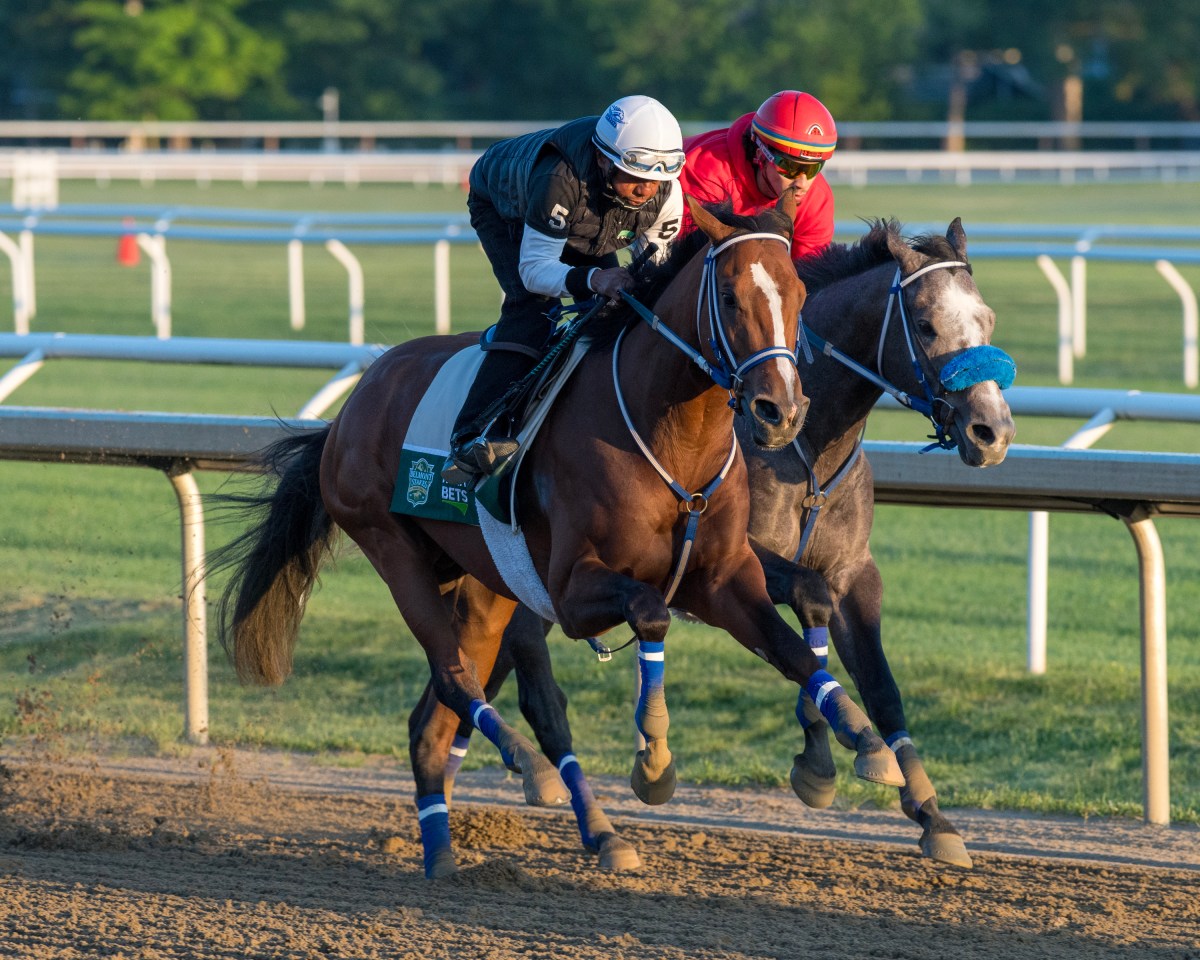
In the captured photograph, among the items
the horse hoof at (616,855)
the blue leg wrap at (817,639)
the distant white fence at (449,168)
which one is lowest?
the horse hoof at (616,855)

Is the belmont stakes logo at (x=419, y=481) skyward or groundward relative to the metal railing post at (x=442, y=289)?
groundward

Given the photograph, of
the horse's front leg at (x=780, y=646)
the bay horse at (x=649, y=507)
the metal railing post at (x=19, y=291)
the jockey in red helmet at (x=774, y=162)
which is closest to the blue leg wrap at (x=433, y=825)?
the bay horse at (x=649, y=507)

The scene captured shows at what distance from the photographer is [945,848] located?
4289mm

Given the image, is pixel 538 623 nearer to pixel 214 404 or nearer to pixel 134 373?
pixel 214 404

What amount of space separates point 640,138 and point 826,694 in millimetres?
1283

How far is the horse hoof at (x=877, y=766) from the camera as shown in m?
3.65

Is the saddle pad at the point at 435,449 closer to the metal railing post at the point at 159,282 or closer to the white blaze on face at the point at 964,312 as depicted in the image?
the white blaze on face at the point at 964,312

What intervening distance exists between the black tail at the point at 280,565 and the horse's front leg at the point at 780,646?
150 centimetres

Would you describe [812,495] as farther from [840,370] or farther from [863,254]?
[863,254]

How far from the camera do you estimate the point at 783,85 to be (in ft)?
168

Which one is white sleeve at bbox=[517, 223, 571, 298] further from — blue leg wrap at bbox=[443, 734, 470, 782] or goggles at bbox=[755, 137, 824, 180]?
blue leg wrap at bbox=[443, 734, 470, 782]

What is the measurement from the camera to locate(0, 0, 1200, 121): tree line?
4778 centimetres

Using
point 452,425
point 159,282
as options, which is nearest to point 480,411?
point 452,425

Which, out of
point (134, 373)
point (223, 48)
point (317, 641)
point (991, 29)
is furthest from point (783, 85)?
point (317, 641)
